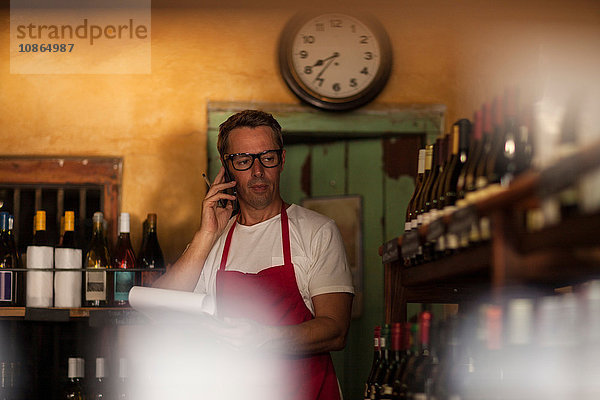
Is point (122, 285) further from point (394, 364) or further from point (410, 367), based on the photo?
point (410, 367)

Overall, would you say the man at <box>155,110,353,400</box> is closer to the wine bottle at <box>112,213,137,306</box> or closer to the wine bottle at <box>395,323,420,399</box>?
the wine bottle at <box>112,213,137,306</box>

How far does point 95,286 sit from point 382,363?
4.36 ft

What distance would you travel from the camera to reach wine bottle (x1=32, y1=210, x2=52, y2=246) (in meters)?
2.98

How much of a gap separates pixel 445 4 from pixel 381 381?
6.64 ft

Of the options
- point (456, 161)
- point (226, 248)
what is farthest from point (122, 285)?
point (456, 161)

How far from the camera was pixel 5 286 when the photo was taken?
2.88 meters

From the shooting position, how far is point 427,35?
3422 mm

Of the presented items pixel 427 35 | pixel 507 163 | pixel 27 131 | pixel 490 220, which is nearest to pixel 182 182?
pixel 27 131

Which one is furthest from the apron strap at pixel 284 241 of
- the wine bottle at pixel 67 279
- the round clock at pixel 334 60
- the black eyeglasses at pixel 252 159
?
the round clock at pixel 334 60

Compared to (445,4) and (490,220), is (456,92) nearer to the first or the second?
(445,4)

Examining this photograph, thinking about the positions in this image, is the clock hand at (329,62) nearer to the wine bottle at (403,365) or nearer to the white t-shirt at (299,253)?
the white t-shirt at (299,253)

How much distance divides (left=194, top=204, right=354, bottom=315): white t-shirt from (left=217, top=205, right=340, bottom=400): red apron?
4 cm

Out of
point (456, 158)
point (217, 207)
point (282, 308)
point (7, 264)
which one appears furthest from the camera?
point (7, 264)

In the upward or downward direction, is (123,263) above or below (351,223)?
→ below
